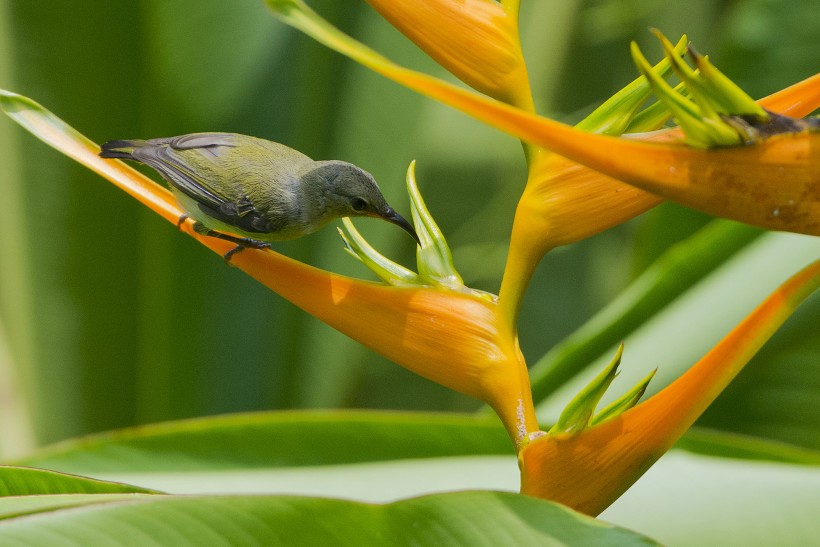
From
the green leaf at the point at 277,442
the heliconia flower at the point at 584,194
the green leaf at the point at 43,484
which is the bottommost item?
the green leaf at the point at 277,442

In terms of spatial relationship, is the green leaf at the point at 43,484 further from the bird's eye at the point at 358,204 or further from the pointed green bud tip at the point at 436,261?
the bird's eye at the point at 358,204

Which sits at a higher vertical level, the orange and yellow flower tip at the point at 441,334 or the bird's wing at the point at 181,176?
the bird's wing at the point at 181,176

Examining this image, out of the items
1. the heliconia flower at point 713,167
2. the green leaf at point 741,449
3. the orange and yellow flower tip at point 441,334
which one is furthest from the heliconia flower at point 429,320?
the green leaf at point 741,449

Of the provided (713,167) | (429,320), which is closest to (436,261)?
(429,320)

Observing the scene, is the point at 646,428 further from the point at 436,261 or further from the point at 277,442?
the point at 277,442

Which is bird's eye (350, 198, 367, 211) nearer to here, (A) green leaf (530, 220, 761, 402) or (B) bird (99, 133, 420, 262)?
(B) bird (99, 133, 420, 262)

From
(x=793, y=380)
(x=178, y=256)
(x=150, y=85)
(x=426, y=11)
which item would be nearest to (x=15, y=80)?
(x=150, y=85)

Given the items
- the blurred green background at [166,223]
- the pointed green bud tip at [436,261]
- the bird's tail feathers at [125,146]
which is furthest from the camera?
the blurred green background at [166,223]

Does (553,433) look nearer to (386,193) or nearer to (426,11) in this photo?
(426,11)
